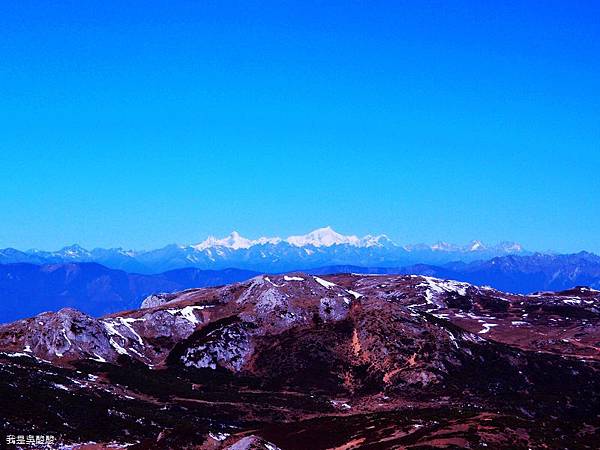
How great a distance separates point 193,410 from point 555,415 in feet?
259

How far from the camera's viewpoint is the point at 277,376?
543 feet

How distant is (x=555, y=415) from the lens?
475 feet

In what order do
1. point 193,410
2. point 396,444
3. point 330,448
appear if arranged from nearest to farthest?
1. point 396,444
2. point 330,448
3. point 193,410

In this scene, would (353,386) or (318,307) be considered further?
(318,307)

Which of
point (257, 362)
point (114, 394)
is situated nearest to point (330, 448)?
point (114, 394)

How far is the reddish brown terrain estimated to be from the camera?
9969 centimetres

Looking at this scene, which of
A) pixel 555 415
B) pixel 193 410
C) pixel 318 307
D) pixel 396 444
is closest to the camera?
pixel 396 444

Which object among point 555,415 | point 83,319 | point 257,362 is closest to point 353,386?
point 257,362

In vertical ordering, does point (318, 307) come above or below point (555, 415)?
above

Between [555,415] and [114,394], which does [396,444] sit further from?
[555,415]

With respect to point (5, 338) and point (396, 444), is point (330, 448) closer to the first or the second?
point (396, 444)

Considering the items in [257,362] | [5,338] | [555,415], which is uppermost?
[5,338]

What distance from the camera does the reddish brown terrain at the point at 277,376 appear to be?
9969cm

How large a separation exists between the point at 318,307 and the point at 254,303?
19.7 meters
